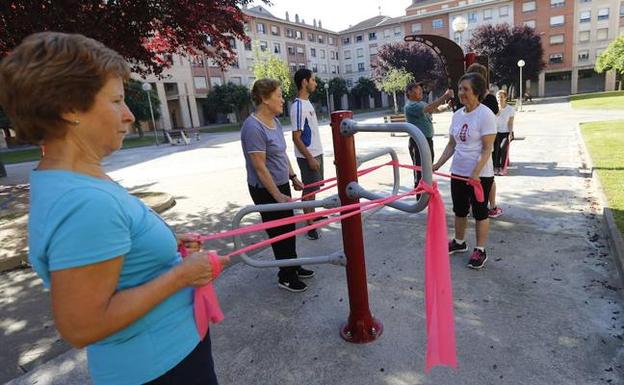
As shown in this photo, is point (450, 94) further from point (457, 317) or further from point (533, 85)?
point (533, 85)

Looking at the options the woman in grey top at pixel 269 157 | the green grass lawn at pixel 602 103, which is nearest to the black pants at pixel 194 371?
the woman in grey top at pixel 269 157

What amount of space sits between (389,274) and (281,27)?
5611 cm

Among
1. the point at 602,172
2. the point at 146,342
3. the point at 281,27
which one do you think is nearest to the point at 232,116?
the point at 281,27

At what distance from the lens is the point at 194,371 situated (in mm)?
1359

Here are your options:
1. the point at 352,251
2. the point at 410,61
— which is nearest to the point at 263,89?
the point at 352,251

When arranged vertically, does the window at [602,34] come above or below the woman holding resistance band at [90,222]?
above

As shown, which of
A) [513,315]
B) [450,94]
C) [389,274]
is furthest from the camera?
[450,94]

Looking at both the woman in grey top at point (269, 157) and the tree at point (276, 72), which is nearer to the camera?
the woman in grey top at point (269, 157)

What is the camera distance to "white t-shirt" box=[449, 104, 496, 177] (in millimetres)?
3605

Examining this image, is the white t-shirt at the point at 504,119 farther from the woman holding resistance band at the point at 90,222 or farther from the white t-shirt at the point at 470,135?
the woman holding resistance band at the point at 90,222

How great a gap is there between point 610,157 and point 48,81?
9.15 metres

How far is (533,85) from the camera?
5247 cm

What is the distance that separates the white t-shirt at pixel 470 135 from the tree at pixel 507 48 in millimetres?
42109

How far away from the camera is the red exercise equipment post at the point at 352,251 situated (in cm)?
241
